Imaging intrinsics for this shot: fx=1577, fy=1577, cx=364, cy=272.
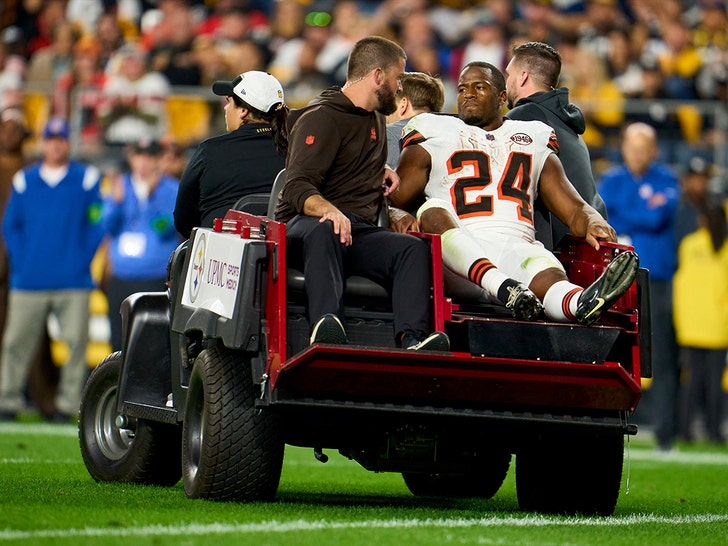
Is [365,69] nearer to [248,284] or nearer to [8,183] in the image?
[248,284]

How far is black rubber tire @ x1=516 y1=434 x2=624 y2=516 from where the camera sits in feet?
24.7

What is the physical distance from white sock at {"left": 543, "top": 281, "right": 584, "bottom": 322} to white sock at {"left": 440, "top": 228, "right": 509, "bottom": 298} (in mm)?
227

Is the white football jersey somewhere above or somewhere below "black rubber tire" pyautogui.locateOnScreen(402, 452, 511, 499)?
above

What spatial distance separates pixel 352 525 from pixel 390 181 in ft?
6.22

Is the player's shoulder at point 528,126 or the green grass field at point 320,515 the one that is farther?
the player's shoulder at point 528,126

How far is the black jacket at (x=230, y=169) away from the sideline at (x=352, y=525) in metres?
2.30

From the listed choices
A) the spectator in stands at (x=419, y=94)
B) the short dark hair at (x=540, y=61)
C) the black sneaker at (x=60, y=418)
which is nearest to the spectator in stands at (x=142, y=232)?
the black sneaker at (x=60, y=418)

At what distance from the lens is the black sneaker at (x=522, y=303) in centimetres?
691

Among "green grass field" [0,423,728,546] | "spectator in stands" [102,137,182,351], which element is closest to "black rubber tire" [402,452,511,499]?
"green grass field" [0,423,728,546]

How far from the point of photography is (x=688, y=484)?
10.1 metres

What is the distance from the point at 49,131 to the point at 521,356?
29.2ft

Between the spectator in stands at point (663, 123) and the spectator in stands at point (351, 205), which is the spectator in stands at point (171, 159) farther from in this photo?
the spectator in stands at point (351, 205)

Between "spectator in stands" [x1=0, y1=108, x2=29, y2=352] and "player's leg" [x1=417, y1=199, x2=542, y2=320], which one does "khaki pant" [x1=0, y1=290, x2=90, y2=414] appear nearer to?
"spectator in stands" [x1=0, y1=108, x2=29, y2=352]

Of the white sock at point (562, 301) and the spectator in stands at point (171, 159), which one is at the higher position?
the spectator in stands at point (171, 159)
